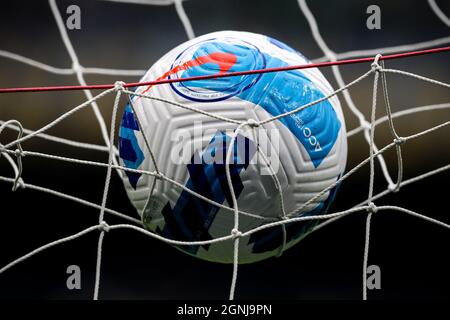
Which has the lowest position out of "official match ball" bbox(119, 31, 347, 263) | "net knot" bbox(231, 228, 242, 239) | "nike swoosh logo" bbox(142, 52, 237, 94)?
"net knot" bbox(231, 228, 242, 239)

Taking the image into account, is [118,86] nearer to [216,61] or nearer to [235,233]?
[216,61]

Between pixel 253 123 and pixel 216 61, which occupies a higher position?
pixel 216 61

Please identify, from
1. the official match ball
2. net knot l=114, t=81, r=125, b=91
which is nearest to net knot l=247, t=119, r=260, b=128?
the official match ball

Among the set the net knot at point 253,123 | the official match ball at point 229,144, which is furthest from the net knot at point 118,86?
the net knot at point 253,123

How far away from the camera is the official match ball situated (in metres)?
1.51

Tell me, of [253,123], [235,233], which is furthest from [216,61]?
[235,233]

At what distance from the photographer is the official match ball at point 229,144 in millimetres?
1514

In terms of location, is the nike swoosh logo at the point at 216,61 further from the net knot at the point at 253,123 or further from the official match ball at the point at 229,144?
the net knot at the point at 253,123

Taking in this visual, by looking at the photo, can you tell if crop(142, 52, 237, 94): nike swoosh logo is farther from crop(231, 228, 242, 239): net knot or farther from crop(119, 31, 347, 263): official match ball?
crop(231, 228, 242, 239): net knot

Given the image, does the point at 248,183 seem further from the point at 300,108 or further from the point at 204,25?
the point at 204,25

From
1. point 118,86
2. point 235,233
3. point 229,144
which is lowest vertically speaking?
point 235,233

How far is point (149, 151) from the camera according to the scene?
1528mm

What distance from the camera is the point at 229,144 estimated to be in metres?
1.50
